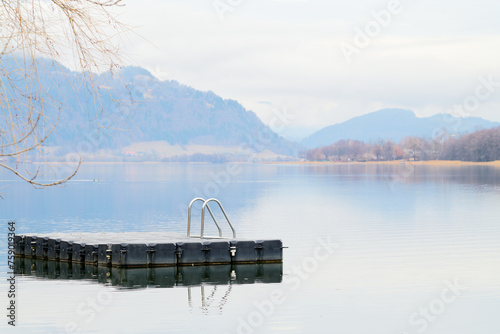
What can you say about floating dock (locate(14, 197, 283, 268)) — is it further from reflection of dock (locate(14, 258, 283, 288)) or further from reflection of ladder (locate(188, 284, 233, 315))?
reflection of ladder (locate(188, 284, 233, 315))

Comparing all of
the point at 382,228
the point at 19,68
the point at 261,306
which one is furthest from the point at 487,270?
the point at 19,68

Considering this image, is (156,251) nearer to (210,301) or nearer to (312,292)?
(210,301)

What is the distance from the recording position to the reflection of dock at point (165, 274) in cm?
2127

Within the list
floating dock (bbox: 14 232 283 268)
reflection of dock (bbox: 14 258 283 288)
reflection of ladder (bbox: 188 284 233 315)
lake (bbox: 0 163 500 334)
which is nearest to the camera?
lake (bbox: 0 163 500 334)

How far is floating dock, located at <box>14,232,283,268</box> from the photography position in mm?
22641

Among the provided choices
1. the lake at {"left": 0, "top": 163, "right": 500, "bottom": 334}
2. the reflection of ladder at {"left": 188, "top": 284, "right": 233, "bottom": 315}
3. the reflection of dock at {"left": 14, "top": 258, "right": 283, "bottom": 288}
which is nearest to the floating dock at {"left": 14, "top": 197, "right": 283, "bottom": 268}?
the reflection of dock at {"left": 14, "top": 258, "right": 283, "bottom": 288}

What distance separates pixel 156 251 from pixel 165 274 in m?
1.02

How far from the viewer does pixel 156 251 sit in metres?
22.7

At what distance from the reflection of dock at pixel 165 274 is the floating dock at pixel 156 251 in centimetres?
24

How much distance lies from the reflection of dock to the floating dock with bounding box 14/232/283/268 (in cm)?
24

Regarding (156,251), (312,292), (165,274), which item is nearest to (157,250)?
(156,251)

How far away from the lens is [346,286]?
70.7ft

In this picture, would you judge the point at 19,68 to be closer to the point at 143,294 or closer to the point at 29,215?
the point at 143,294

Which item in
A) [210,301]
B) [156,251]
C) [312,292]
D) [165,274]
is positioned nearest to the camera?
[210,301]
